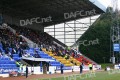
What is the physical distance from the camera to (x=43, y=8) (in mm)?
52875

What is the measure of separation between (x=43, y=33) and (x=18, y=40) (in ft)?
46.7

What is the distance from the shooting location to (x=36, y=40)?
2167 inches

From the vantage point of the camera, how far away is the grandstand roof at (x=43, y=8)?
48934mm

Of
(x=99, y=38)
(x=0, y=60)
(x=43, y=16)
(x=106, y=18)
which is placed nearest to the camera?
(x=0, y=60)

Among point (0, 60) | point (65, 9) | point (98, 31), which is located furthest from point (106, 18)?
point (0, 60)

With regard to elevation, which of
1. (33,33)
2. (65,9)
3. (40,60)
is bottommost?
(40,60)

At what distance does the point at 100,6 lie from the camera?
173 feet

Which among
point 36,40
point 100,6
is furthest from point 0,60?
point 100,6

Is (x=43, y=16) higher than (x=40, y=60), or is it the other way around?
(x=43, y=16)

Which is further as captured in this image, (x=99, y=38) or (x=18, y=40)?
(x=99, y=38)

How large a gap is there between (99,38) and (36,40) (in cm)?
2227

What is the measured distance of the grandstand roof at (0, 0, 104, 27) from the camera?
48934mm

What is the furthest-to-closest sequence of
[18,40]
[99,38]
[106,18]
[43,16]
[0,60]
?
[106,18] < [99,38] < [43,16] < [18,40] < [0,60]

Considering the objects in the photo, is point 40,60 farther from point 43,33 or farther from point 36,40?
point 43,33
